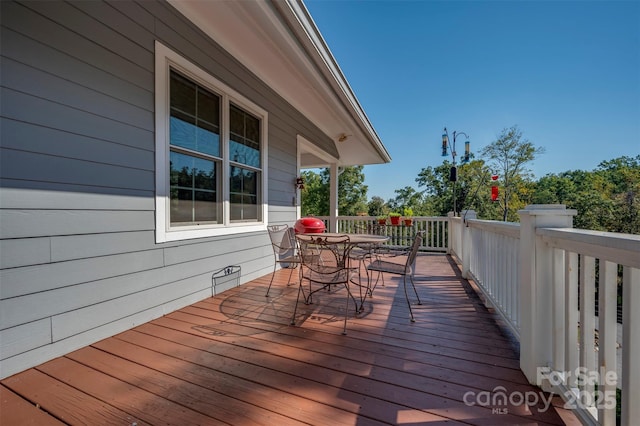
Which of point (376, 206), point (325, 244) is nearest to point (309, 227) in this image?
point (325, 244)

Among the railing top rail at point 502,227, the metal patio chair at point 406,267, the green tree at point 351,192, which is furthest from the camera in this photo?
the green tree at point 351,192

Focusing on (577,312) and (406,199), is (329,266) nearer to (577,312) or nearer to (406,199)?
(577,312)

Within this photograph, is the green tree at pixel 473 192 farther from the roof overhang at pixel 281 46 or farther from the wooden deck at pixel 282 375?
the wooden deck at pixel 282 375

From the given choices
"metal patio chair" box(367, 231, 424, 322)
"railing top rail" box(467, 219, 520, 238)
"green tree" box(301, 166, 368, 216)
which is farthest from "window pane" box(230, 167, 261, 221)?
"green tree" box(301, 166, 368, 216)

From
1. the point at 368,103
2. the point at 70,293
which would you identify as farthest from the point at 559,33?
the point at 70,293

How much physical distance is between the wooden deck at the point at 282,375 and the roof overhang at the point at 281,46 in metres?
2.67

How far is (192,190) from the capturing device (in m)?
2.82

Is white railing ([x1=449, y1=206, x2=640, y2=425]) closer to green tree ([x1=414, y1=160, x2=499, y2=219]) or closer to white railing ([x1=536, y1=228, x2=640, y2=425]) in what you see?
white railing ([x1=536, y1=228, x2=640, y2=425])

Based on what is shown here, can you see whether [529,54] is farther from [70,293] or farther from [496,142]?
[70,293]

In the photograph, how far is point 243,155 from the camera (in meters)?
3.63

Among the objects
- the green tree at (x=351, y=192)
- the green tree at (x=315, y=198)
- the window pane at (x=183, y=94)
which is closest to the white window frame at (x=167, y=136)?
the window pane at (x=183, y=94)

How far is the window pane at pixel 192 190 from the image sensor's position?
2.60 metres

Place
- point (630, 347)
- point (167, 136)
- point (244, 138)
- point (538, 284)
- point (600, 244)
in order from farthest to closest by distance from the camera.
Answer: point (244, 138) → point (167, 136) → point (538, 284) → point (600, 244) → point (630, 347)

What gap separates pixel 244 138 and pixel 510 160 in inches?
683
